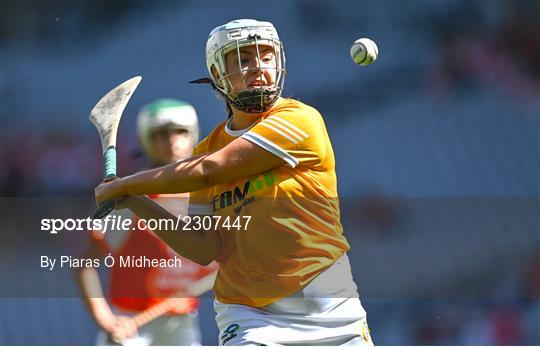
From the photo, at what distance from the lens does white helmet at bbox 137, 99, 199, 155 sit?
4344 millimetres

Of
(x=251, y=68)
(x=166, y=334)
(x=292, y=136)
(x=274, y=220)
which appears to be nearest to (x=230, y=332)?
(x=274, y=220)

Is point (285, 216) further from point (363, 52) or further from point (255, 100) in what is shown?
point (363, 52)

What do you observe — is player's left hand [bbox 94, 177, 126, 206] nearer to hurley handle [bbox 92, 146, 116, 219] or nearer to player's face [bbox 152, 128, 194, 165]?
hurley handle [bbox 92, 146, 116, 219]

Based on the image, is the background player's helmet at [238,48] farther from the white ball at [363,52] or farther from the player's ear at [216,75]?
the white ball at [363,52]

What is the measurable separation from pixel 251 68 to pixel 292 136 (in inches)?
11.3

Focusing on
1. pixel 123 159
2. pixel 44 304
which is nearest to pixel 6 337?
pixel 44 304

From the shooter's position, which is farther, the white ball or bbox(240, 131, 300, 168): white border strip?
the white ball

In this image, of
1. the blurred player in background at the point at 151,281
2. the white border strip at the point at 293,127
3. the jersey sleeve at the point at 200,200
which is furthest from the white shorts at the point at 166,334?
the white border strip at the point at 293,127

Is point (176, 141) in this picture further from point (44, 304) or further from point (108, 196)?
point (108, 196)

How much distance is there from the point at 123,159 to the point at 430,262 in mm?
1556

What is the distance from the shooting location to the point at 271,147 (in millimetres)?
2740

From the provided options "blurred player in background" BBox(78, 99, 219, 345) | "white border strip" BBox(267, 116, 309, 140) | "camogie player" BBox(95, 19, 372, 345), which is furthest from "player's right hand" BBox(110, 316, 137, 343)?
"white border strip" BBox(267, 116, 309, 140)

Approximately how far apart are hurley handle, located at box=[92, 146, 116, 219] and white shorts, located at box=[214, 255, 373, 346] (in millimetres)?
450

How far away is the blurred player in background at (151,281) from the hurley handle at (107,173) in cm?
103
